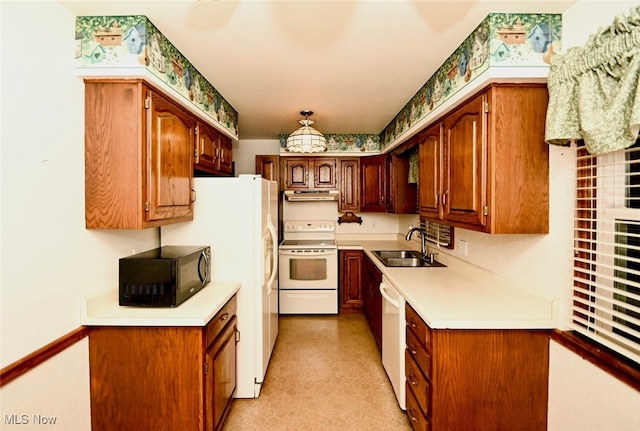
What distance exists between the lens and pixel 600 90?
1.15 meters

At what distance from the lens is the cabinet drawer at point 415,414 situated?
5.30 ft

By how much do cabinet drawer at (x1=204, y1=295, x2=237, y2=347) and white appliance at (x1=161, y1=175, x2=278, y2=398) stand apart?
14 centimetres

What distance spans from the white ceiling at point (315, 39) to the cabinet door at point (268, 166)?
1358 millimetres

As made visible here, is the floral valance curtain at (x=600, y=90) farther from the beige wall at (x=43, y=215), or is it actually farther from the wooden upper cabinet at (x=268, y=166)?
the wooden upper cabinet at (x=268, y=166)

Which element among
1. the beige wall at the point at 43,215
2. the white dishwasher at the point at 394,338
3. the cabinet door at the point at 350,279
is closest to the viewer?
the beige wall at the point at 43,215

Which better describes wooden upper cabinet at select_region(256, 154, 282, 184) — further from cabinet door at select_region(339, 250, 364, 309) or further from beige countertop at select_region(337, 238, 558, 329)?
beige countertop at select_region(337, 238, 558, 329)

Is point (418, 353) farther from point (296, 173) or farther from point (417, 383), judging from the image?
point (296, 173)

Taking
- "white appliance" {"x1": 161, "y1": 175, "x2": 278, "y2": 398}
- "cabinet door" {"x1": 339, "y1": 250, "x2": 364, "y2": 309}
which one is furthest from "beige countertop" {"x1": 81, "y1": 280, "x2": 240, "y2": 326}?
"cabinet door" {"x1": 339, "y1": 250, "x2": 364, "y2": 309}

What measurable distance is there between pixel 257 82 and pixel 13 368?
2.14 meters

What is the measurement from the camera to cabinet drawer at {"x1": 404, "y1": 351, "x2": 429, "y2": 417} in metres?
1.59

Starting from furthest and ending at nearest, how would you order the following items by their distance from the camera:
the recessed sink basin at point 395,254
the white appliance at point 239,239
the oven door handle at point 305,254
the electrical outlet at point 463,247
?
the oven door handle at point 305,254, the recessed sink basin at point 395,254, the electrical outlet at point 463,247, the white appliance at point 239,239

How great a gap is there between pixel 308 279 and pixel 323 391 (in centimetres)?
162

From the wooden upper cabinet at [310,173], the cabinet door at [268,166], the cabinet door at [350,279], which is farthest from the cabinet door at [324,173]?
the cabinet door at [350,279]

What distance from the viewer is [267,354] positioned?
2498 mm
